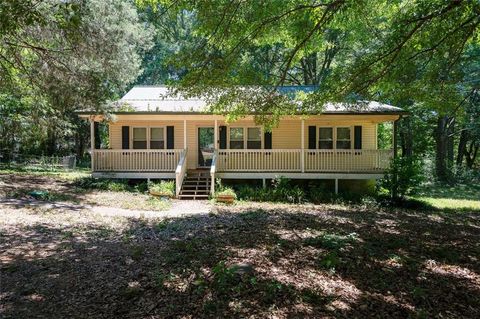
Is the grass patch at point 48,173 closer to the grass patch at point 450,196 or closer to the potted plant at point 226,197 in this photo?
the potted plant at point 226,197

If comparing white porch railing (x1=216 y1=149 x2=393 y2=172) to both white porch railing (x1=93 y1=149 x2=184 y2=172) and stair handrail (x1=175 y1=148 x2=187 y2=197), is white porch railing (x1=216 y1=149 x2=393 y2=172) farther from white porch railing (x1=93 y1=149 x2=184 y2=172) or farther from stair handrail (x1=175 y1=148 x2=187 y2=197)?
white porch railing (x1=93 y1=149 x2=184 y2=172)

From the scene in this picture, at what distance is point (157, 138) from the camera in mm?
18094

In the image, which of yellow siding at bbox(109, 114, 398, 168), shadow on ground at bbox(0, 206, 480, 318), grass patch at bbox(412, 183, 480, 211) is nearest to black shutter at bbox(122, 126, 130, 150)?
yellow siding at bbox(109, 114, 398, 168)

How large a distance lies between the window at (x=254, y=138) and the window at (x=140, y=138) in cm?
489

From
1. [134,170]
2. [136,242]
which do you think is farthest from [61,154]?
[136,242]

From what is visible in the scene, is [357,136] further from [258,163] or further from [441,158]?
[441,158]

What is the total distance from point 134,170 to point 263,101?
837 cm

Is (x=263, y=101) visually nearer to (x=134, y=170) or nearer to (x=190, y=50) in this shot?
(x=190, y=50)

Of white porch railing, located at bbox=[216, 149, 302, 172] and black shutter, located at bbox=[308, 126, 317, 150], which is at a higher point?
black shutter, located at bbox=[308, 126, 317, 150]

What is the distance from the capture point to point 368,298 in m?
4.46

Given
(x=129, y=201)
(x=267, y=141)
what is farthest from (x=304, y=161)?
(x=129, y=201)

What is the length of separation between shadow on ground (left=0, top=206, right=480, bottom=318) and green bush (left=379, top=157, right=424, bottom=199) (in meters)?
6.83

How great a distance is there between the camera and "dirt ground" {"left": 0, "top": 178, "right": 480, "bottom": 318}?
4168 mm

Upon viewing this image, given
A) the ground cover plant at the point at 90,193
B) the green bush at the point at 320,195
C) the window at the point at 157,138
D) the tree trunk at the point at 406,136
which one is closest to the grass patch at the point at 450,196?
the green bush at the point at 320,195
